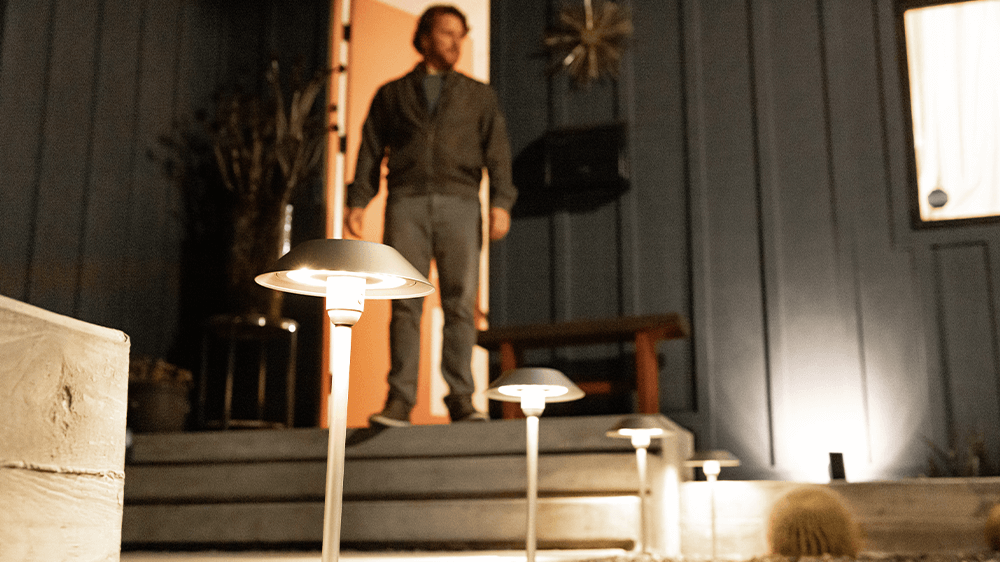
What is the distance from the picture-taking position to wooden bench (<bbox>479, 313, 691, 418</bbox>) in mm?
3895

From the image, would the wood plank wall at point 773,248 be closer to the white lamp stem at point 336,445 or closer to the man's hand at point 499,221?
the man's hand at point 499,221

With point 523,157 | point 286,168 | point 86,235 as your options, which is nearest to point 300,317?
point 286,168

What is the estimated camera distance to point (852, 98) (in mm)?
4523

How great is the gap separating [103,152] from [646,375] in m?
2.71

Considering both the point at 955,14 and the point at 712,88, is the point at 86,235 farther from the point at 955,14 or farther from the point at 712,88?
the point at 955,14

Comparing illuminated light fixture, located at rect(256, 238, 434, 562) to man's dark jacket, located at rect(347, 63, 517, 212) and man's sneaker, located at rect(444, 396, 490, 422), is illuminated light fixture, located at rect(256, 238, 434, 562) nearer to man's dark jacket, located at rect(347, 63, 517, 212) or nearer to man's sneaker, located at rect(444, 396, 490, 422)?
man's sneaker, located at rect(444, 396, 490, 422)

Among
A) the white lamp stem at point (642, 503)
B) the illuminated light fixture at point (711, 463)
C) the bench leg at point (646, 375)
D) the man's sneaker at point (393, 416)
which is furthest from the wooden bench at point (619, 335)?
the white lamp stem at point (642, 503)

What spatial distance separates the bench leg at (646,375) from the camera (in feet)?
12.8

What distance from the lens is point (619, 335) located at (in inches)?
157

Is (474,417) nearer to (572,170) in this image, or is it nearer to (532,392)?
(532,392)

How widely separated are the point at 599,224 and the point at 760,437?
4.43 feet

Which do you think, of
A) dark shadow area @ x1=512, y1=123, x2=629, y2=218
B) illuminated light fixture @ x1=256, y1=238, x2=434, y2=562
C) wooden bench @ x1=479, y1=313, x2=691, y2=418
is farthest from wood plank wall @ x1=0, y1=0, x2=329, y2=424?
illuminated light fixture @ x1=256, y1=238, x2=434, y2=562

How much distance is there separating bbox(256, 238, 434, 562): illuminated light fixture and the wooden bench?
2685 mm

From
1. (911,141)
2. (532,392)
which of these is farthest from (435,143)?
(911,141)
